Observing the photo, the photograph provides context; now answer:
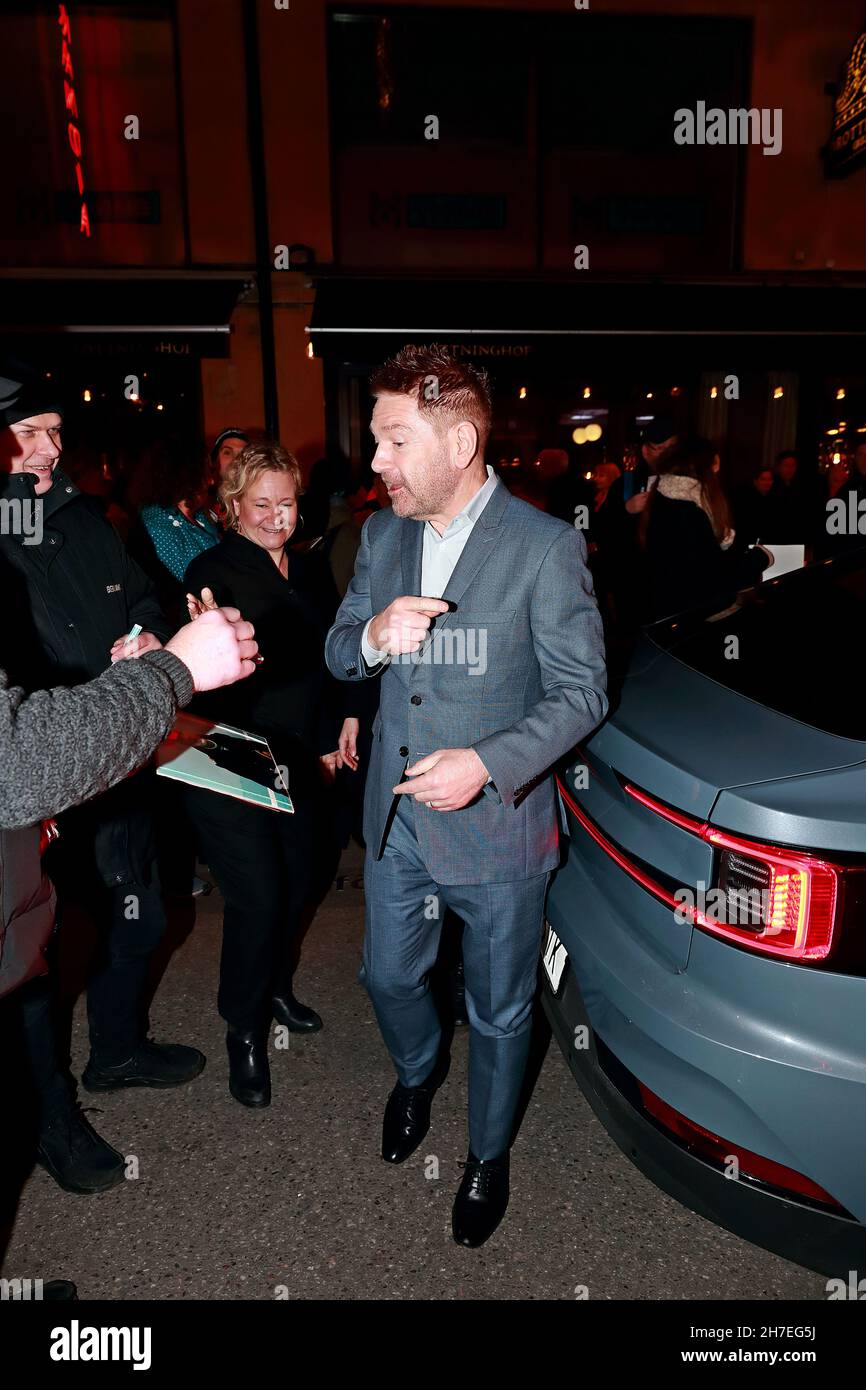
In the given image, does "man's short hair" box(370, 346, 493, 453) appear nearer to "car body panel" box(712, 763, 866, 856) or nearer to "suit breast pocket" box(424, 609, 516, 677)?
"suit breast pocket" box(424, 609, 516, 677)

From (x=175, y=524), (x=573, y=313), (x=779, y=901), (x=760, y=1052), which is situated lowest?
(x=760, y=1052)

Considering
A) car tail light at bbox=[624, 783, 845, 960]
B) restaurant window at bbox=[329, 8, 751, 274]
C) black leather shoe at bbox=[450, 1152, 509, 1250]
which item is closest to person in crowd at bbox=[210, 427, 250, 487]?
black leather shoe at bbox=[450, 1152, 509, 1250]

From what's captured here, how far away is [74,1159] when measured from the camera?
2.40 metres

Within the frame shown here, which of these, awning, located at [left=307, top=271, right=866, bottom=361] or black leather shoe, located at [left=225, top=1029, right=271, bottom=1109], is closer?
black leather shoe, located at [left=225, top=1029, right=271, bottom=1109]

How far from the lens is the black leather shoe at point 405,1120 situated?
248 cm

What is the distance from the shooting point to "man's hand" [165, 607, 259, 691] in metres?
1.55

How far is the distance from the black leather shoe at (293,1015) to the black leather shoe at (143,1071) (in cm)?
33

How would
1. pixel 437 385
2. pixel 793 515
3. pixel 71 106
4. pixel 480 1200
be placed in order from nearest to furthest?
pixel 437 385
pixel 480 1200
pixel 793 515
pixel 71 106

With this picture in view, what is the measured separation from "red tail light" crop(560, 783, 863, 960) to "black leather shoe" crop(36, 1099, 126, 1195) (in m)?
1.74

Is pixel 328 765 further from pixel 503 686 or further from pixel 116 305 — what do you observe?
pixel 116 305

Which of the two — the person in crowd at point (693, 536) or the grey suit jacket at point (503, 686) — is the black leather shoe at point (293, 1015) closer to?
the grey suit jacket at point (503, 686)

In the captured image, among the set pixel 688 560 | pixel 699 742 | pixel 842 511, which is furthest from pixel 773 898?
pixel 842 511

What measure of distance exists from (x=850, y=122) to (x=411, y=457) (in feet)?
33.1

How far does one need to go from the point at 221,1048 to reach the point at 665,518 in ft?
12.1
